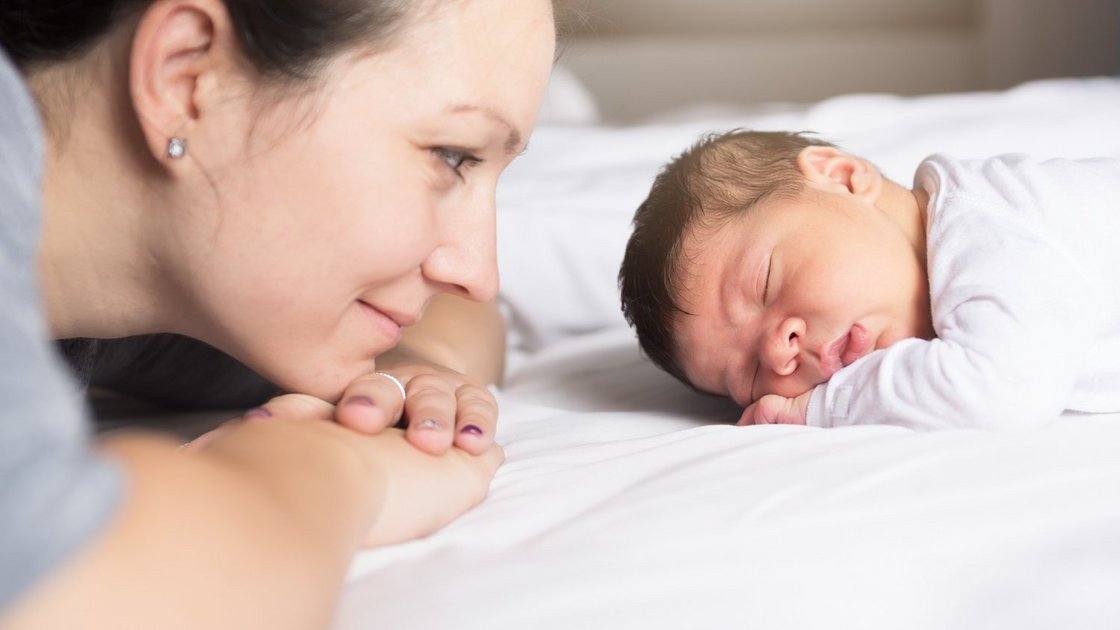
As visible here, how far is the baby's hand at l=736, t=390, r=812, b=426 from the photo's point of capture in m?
1.17

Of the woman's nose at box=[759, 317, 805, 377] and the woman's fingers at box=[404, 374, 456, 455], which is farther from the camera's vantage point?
the woman's nose at box=[759, 317, 805, 377]

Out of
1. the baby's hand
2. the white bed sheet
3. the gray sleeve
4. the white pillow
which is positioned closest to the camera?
the gray sleeve

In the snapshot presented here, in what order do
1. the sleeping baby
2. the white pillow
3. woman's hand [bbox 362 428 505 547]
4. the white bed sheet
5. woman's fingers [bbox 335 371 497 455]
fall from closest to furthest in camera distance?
the white bed sheet → woman's hand [bbox 362 428 505 547] → woman's fingers [bbox 335 371 497 455] → the sleeping baby → the white pillow

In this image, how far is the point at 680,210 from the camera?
4.27ft

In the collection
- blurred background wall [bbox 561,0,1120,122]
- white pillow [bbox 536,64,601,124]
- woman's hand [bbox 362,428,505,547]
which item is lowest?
blurred background wall [bbox 561,0,1120,122]

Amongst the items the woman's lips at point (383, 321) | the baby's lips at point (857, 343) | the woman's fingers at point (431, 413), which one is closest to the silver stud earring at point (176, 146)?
the woman's lips at point (383, 321)

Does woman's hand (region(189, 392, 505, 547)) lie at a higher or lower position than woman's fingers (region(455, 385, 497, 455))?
higher

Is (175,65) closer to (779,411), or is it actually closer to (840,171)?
(779,411)

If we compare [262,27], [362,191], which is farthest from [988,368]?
[262,27]

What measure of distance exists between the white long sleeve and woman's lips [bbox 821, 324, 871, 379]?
3cm

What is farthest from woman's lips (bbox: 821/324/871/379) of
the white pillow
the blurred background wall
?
the blurred background wall

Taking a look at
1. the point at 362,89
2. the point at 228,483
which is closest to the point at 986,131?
the point at 362,89

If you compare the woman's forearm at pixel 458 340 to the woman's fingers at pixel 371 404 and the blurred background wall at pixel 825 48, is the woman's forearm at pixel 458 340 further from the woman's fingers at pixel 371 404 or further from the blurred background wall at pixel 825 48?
the blurred background wall at pixel 825 48

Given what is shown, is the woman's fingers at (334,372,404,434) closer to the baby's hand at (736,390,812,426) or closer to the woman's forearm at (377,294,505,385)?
the woman's forearm at (377,294,505,385)
